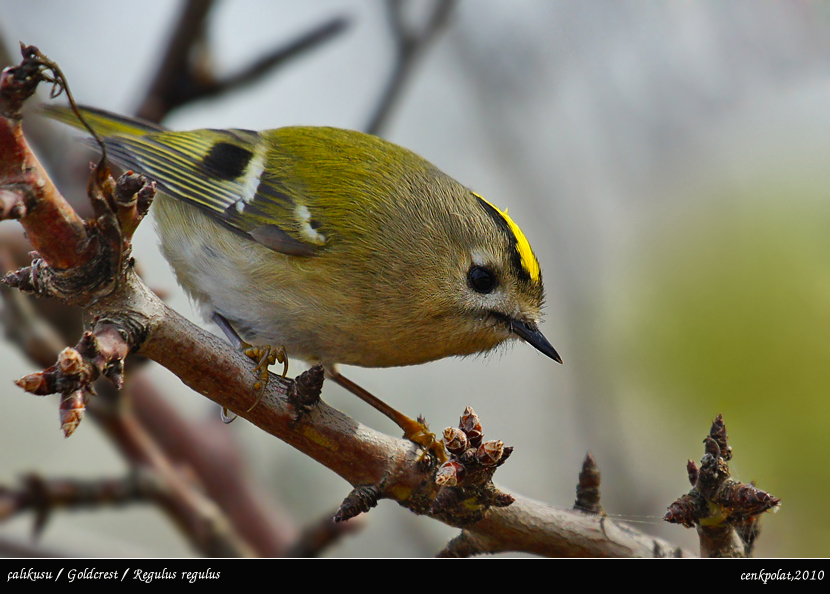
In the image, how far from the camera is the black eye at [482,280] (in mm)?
1987

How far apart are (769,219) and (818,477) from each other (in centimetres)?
83

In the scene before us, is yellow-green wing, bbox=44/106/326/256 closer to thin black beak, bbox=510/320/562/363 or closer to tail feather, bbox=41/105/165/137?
tail feather, bbox=41/105/165/137

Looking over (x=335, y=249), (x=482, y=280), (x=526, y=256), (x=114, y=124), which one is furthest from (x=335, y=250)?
(x=114, y=124)

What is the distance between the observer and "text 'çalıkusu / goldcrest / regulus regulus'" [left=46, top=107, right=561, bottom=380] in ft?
6.27

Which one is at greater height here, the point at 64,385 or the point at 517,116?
the point at 517,116

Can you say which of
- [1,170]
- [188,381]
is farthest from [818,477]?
[1,170]

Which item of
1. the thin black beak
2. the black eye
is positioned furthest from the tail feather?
the thin black beak

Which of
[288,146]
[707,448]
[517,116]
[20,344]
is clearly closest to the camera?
[707,448]

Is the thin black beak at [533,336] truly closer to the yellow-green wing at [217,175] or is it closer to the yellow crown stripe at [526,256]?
the yellow crown stripe at [526,256]

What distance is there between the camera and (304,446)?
1442 mm

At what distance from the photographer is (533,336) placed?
194cm

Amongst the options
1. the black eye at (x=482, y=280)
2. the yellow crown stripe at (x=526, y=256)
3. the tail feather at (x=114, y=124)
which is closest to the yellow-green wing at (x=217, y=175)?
the tail feather at (x=114, y=124)

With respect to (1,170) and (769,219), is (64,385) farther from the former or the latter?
(769,219)

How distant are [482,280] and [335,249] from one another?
Answer: 1.34 ft
